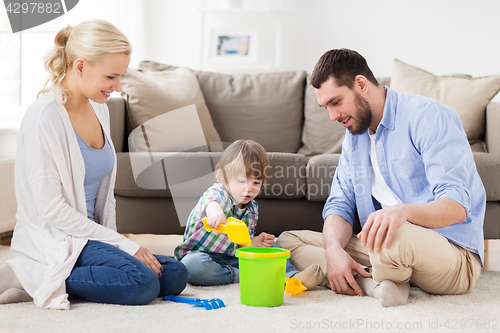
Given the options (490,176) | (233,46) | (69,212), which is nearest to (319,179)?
(490,176)

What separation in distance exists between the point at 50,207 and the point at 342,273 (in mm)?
869

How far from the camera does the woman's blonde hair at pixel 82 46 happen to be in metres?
1.32

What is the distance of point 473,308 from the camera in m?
1.25

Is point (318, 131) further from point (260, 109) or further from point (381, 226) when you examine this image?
point (381, 226)

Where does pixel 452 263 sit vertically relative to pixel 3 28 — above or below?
below

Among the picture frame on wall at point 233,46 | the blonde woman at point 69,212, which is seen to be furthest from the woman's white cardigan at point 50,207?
the picture frame on wall at point 233,46

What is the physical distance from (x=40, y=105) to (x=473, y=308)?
1.33 m

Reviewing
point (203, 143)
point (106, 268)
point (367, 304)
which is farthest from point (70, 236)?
point (203, 143)

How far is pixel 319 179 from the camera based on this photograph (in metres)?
1.94

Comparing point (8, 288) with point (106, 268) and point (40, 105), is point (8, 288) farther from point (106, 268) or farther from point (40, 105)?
point (40, 105)

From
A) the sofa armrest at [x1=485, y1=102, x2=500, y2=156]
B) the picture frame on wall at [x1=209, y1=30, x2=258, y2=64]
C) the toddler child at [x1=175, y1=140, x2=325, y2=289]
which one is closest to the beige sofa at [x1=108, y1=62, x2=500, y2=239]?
the sofa armrest at [x1=485, y1=102, x2=500, y2=156]

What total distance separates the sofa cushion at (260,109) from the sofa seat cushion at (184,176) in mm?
606

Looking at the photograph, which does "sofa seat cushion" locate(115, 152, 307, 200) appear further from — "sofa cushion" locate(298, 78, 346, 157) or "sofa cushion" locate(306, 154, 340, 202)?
"sofa cushion" locate(298, 78, 346, 157)

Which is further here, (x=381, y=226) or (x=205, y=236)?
(x=205, y=236)
